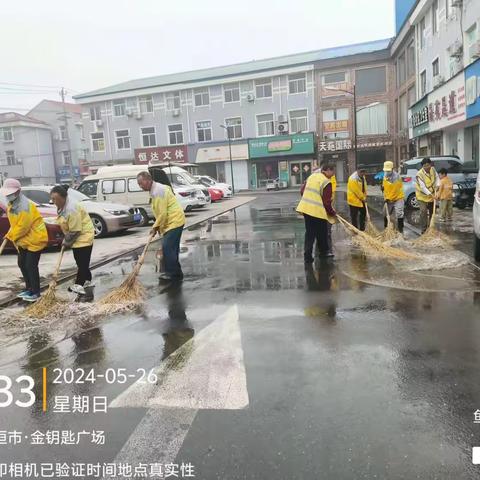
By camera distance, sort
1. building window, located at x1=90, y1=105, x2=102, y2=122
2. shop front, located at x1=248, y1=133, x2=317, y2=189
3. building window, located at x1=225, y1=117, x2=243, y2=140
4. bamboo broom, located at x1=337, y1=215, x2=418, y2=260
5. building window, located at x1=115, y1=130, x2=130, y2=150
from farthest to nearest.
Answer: building window, located at x1=90, y1=105, x2=102, y2=122, building window, located at x1=115, y1=130, x2=130, y2=150, building window, located at x1=225, y1=117, x2=243, y2=140, shop front, located at x1=248, y1=133, x2=317, y2=189, bamboo broom, located at x1=337, y1=215, x2=418, y2=260

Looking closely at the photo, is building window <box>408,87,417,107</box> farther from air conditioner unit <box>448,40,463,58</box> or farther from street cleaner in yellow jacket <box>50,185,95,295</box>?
street cleaner in yellow jacket <box>50,185,95,295</box>

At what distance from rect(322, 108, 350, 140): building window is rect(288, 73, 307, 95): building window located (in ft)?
9.12

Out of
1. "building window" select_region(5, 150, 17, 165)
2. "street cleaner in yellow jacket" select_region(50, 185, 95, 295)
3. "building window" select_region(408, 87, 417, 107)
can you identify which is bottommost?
"street cleaner in yellow jacket" select_region(50, 185, 95, 295)

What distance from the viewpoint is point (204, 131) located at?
144 ft

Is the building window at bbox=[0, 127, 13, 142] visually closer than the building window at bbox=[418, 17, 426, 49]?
No

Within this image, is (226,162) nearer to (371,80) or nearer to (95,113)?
(371,80)

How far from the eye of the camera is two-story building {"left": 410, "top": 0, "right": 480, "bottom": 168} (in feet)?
59.4

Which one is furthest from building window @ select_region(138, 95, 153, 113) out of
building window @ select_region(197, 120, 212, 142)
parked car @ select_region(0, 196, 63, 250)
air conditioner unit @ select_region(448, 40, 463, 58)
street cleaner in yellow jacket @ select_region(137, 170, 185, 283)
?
street cleaner in yellow jacket @ select_region(137, 170, 185, 283)

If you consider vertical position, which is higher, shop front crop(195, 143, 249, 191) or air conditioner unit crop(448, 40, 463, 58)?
air conditioner unit crop(448, 40, 463, 58)

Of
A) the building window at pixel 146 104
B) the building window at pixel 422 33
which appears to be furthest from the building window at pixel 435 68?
the building window at pixel 146 104

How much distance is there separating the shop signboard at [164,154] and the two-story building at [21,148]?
43.1 ft

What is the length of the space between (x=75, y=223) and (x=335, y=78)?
3687 centimetres

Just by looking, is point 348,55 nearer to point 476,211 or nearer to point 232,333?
point 476,211

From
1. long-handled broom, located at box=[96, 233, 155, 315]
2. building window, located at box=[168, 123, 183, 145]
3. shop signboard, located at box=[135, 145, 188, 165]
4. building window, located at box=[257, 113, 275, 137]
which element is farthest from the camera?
building window, located at box=[168, 123, 183, 145]
